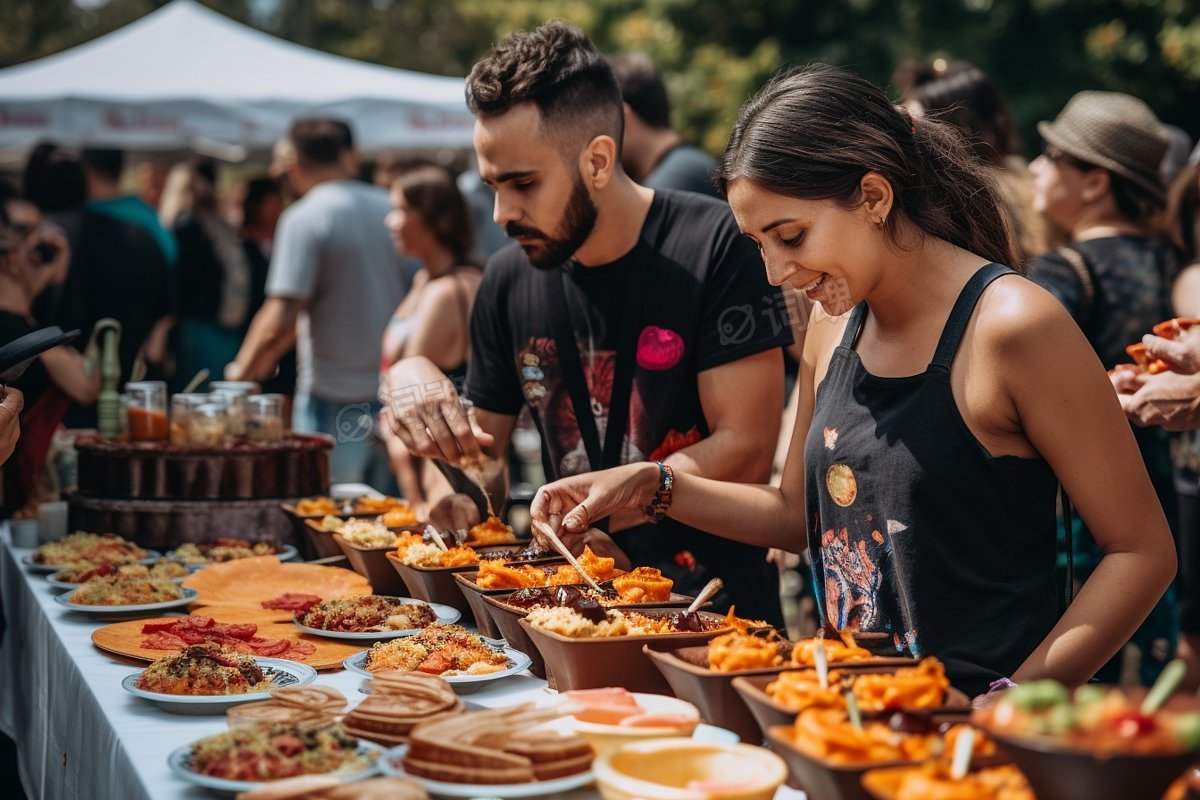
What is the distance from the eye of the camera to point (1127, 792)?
1237mm

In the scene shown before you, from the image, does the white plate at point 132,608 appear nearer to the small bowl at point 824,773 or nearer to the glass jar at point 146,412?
the glass jar at point 146,412

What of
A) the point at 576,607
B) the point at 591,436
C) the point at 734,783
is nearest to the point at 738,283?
the point at 591,436

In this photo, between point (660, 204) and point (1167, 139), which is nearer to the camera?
point (660, 204)

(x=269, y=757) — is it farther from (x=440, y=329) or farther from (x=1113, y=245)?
(x=440, y=329)

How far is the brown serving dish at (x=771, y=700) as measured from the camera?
155 cm

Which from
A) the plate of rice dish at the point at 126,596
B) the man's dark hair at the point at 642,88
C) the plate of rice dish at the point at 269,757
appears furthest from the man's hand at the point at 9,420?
the man's dark hair at the point at 642,88

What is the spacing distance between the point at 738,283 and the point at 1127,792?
179 centimetres

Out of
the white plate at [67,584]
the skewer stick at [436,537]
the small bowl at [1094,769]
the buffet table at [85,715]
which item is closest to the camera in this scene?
the small bowl at [1094,769]

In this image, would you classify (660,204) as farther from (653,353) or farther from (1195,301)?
(1195,301)

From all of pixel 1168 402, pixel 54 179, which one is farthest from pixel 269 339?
pixel 1168 402

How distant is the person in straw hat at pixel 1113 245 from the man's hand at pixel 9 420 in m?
2.69

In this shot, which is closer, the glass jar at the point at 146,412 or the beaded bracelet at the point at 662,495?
the beaded bracelet at the point at 662,495

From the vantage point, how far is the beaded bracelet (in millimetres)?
2490

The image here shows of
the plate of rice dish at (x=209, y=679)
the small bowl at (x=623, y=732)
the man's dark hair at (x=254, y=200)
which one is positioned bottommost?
the plate of rice dish at (x=209, y=679)
